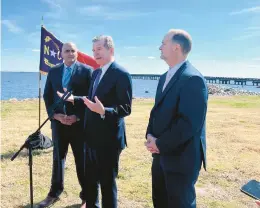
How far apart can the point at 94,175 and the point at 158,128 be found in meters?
1.62

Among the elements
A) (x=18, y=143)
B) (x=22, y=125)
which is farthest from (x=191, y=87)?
(x=22, y=125)

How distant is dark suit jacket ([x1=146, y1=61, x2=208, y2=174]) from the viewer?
9.86ft

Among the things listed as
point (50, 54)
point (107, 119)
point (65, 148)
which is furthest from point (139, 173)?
point (50, 54)

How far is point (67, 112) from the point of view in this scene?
5.19 m

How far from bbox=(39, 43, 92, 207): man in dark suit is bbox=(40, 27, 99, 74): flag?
2274 mm

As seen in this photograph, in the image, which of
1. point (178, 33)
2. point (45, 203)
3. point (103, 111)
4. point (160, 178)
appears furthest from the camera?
point (45, 203)

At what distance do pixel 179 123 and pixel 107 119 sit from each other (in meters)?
1.44

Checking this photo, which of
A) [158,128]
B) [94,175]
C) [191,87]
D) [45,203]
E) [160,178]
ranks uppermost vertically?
[191,87]

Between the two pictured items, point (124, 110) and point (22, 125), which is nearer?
point (124, 110)

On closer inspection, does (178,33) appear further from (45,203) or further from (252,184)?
(45,203)

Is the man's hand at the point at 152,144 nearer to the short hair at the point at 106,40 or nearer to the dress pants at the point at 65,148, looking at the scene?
the short hair at the point at 106,40

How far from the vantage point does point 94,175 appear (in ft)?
14.5

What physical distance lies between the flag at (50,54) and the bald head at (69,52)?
2.31 m

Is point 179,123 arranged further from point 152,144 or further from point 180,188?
point 180,188
